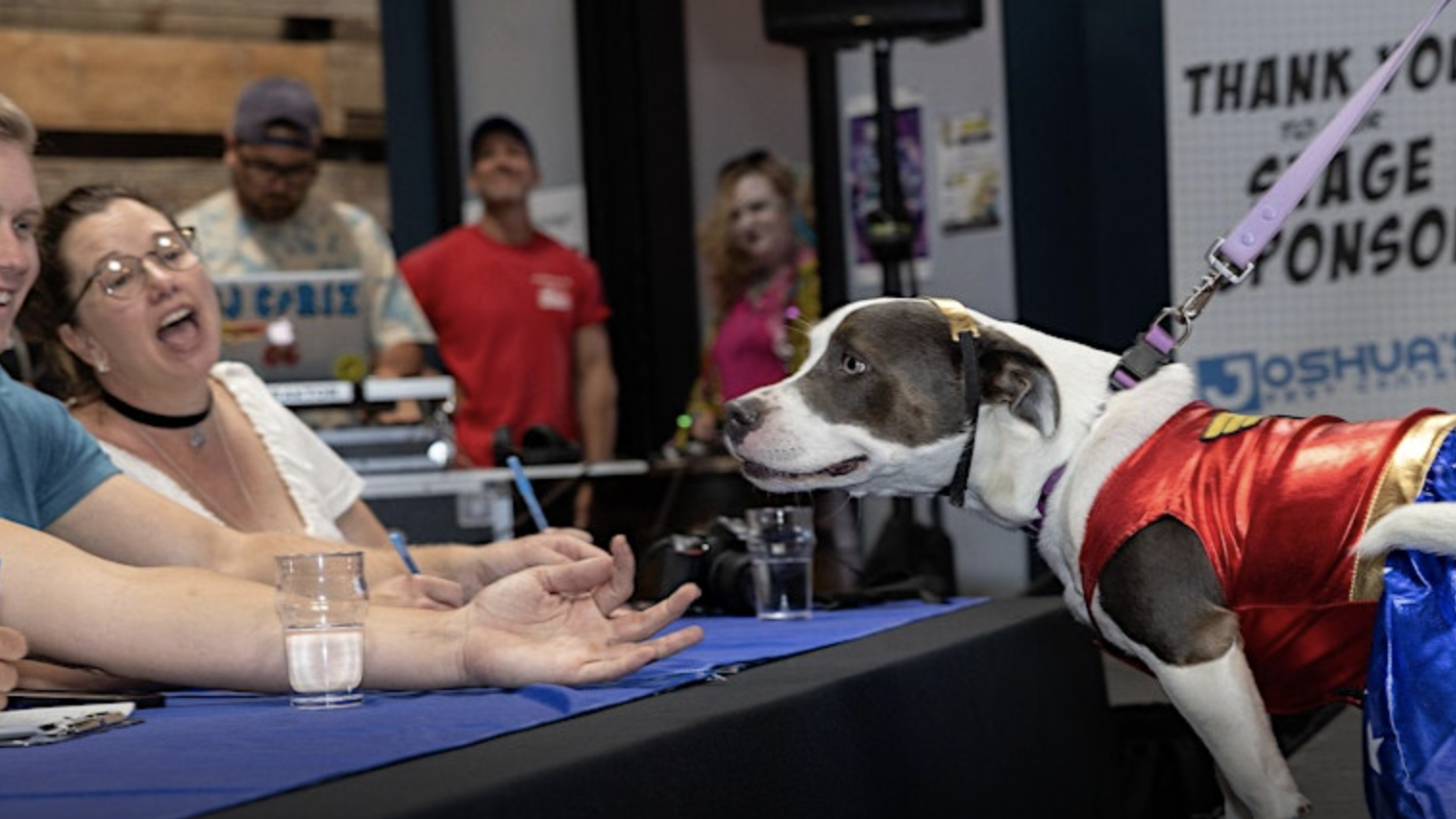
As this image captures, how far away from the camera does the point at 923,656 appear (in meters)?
1.99

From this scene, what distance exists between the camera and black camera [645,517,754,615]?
2.53 metres

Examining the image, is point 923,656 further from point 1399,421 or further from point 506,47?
point 506,47

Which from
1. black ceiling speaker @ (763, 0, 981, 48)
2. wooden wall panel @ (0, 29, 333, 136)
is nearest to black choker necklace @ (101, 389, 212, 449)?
black ceiling speaker @ (763, 0, 981, 48)

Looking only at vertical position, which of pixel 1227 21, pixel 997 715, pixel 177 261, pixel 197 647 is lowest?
pixel 997 715

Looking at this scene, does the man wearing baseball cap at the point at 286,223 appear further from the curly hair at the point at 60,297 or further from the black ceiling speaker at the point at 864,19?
the curly hair at the point at 60,297

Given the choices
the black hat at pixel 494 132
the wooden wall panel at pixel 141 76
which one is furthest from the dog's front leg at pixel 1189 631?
the wooden wall panel at pixel 141 76

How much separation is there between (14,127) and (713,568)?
3.40ft

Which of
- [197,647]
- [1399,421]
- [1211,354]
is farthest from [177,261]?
[1211,354]

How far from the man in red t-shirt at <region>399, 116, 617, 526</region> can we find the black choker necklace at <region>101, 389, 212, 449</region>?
9.50 ft

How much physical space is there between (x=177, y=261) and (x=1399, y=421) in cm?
148

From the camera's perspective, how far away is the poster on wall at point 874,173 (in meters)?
6.25

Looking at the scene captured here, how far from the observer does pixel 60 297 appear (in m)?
2.52

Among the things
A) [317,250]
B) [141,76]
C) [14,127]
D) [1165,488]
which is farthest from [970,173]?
[14,127]

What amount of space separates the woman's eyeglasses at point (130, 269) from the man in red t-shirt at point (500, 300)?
118 inches
